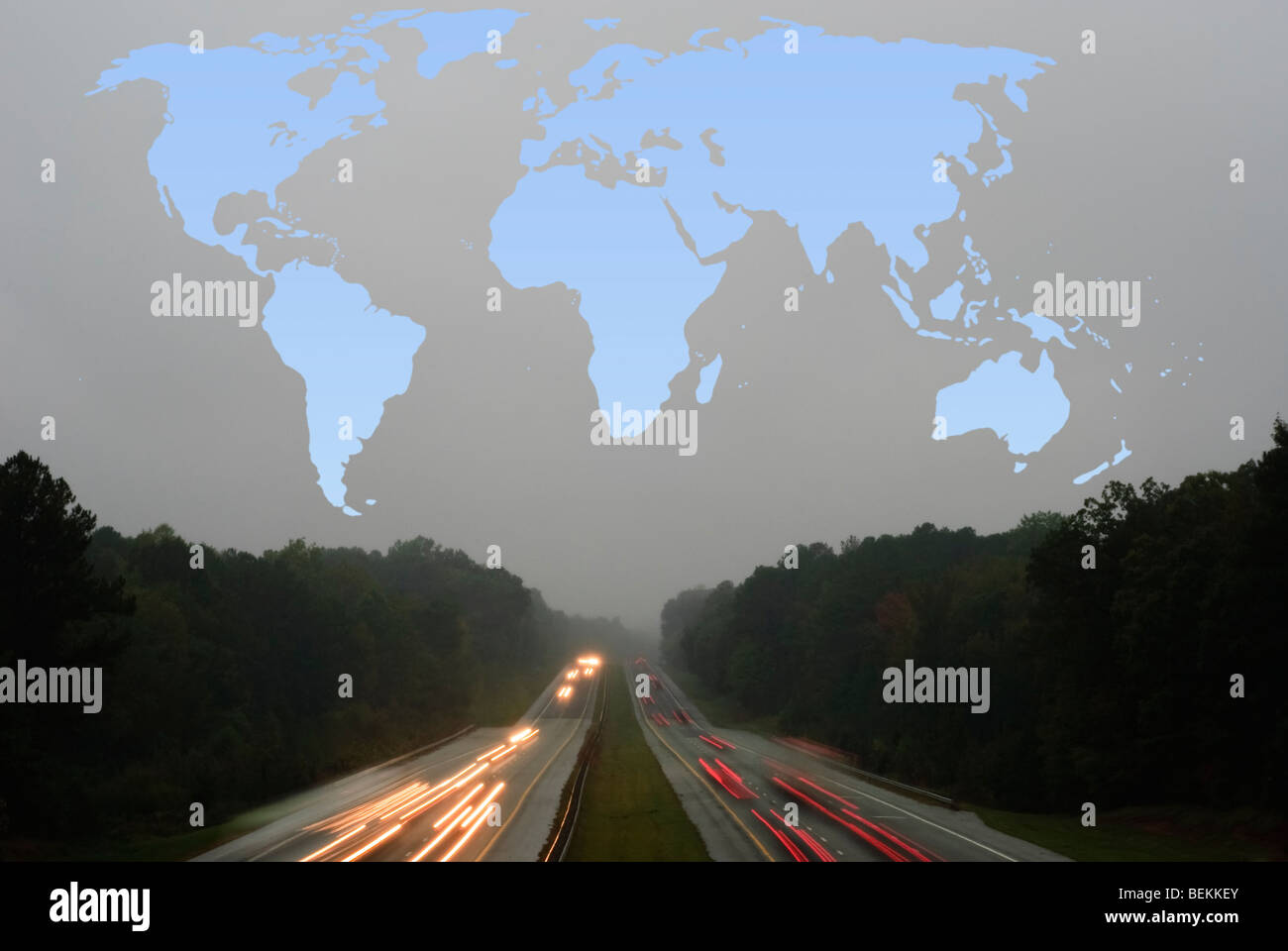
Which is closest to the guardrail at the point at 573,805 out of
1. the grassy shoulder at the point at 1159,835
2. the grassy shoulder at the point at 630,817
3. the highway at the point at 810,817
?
the grassy shoulder at the point at 630,817

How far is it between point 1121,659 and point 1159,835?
35.3ft

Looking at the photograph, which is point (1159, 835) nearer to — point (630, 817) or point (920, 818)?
point (920, 818)

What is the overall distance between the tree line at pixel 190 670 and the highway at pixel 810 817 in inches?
930

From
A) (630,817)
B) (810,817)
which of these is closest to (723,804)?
(810,817)

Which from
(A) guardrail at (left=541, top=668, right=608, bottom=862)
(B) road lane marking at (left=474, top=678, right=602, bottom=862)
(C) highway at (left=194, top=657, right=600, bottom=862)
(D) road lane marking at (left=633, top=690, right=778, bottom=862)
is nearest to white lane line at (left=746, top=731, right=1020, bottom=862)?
(D) road lane marking at (left=633, top=690, right=778, bottom=862)

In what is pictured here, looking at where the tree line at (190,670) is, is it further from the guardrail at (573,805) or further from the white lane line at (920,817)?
the white lane line at (920,817)

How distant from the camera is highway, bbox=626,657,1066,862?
33.8 meters

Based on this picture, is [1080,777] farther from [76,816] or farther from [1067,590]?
[76,816]

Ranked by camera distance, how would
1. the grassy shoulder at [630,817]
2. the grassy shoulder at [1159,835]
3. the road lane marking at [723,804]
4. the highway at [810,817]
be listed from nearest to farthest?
the grassy shoulder at [630,817] < the road lane marking at [723,804] < the highway at [810,817] < the grassy shoulder at [1159,835]

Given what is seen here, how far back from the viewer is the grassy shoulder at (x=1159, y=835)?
34406mm
